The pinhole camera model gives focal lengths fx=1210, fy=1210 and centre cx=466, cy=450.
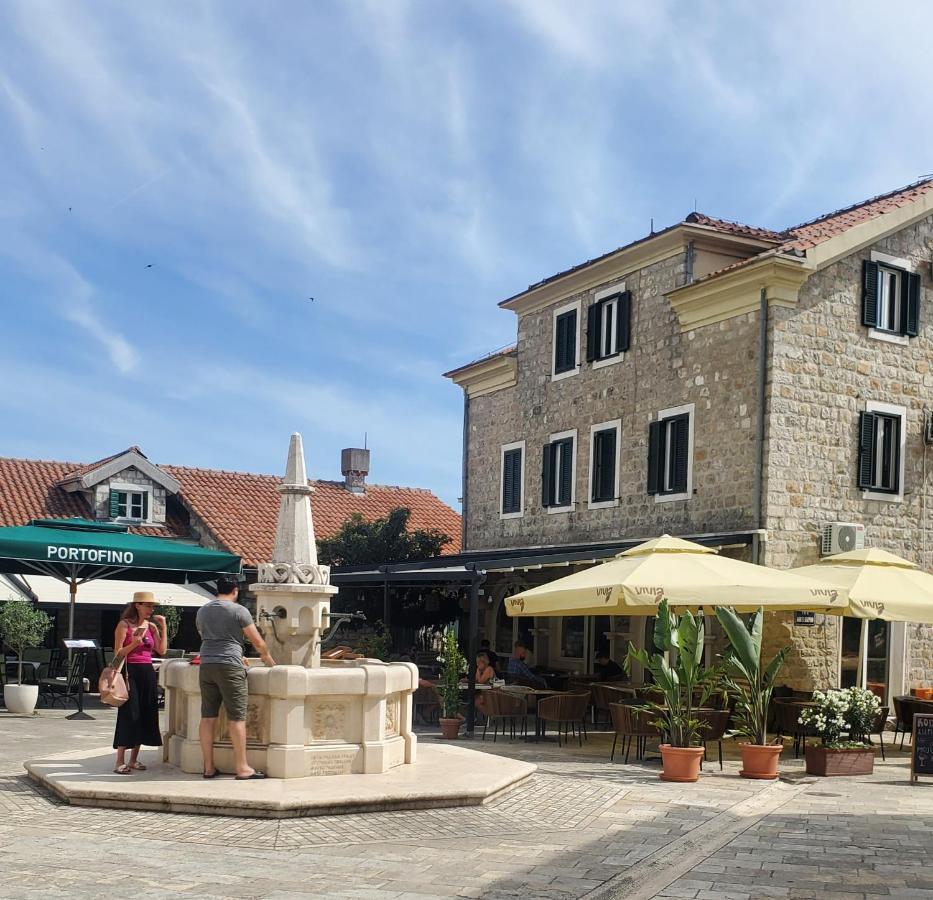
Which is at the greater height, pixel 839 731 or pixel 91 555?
pixel 91 555

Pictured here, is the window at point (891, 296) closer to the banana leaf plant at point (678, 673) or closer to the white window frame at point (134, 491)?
the banana leaf plant at point (678, 673)

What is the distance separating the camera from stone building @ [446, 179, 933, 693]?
62.6 ft

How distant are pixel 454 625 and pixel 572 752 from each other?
12589 millimetres

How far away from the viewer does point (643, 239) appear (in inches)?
849

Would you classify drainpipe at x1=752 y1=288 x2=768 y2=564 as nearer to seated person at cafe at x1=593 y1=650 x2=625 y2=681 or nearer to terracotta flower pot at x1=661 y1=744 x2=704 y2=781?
seated person at cafe at x1=593 y1=650 x2=625 y2=681

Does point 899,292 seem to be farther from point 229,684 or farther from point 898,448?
point 229,684

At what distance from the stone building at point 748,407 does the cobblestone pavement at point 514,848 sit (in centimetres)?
774

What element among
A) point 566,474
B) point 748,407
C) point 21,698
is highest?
point 748,407

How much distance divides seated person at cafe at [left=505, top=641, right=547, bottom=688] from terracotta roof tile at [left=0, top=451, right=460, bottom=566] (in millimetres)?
10869

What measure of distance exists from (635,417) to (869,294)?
4.54 meters

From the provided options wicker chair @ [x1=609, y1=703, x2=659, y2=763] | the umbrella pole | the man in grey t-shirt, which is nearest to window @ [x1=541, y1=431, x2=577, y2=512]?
the umbrella pole

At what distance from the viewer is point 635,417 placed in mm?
22016

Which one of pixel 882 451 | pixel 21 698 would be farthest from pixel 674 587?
pixel 21 698

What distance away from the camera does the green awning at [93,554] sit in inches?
716
